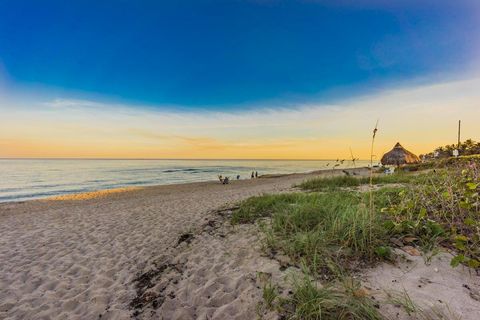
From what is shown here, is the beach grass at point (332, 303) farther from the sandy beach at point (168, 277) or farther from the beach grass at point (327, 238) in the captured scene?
the beach grass at point (327, 238)

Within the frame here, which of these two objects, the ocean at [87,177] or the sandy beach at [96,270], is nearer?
the sandy beach at [96,270]

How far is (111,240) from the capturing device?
641cm

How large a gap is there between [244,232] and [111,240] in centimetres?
365

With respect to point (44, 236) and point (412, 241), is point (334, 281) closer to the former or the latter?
point (412, 241)

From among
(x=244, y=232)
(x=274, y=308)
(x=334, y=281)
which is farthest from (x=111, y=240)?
(x=334, y=281)

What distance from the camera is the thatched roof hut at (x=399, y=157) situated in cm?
2070

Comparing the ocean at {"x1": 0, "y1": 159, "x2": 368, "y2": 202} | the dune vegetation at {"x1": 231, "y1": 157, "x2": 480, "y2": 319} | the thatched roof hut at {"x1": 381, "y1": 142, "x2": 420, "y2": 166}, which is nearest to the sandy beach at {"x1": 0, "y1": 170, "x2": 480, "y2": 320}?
the dune vegetation at {"x1": 231, "y1": 157, "x2": 480, "y2": 319}

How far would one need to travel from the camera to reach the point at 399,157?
20875mm

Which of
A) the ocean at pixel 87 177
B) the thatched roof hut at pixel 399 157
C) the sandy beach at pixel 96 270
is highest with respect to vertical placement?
the thatched roof hut at pixel 399 157

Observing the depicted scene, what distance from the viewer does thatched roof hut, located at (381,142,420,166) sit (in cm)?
2070

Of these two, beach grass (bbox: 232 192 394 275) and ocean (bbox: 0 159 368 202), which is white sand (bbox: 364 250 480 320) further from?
ocean (bbox: 0 159 368 202)

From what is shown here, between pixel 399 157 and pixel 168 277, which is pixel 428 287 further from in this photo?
pixel 399 157

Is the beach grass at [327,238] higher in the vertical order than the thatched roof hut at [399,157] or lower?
lower

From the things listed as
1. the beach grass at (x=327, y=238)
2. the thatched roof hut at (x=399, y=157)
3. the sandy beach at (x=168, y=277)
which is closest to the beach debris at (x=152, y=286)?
the sandy beach at (x=168, y=277)
